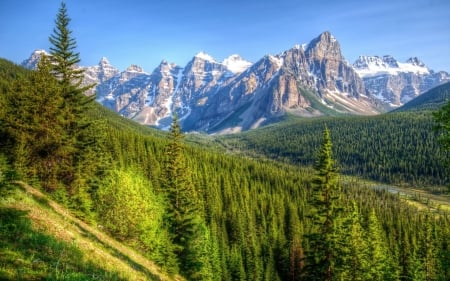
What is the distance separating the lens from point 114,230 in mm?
50125

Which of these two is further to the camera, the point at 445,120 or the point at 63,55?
the point at 63,55

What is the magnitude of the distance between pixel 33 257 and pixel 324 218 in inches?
1255

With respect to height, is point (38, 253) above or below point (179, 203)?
above

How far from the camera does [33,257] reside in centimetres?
1423

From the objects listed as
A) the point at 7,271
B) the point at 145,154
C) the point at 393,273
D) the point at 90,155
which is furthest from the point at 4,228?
the point at 145,154

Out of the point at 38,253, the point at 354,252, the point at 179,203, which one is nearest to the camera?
the point at 38,253

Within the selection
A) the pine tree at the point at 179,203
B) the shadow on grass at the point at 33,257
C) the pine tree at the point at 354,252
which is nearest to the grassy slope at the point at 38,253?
the shadow on grass at the point at 33,257

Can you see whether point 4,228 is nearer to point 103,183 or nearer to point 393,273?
point 103,183

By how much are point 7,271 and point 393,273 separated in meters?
68.5

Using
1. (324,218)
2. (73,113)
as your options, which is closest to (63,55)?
(73,113)

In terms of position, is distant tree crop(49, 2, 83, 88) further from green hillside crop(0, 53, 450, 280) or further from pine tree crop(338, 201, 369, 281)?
pine tree crop(338, 201, 369, 281)

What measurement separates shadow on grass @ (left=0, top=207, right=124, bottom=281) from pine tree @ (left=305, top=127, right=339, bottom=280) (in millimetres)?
27612

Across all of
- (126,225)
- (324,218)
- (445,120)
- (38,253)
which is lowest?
(126,225)

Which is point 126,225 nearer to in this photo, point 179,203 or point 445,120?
point 179,203
